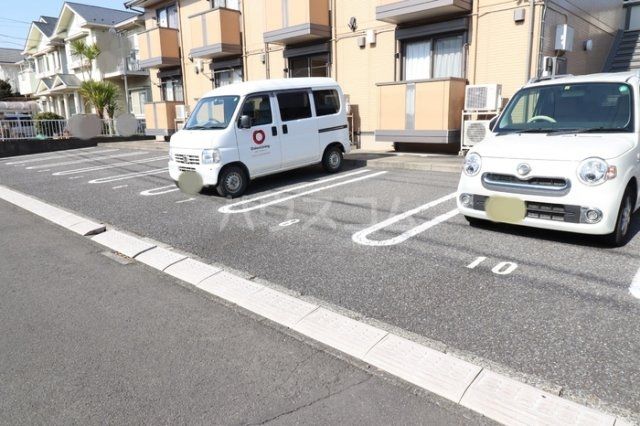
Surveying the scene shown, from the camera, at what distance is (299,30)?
42.2ft

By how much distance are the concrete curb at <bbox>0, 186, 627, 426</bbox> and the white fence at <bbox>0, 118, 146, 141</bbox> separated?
56.7ft

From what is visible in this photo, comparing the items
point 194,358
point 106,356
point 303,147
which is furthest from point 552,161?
point 303,147

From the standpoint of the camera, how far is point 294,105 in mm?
8594

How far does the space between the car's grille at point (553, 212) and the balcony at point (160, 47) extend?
1762 centimetres

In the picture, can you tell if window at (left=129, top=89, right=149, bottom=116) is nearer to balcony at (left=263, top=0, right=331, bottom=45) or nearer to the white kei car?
balcony at (left=263, top=0, right=331, bottom=45)

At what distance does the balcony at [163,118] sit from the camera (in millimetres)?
18562

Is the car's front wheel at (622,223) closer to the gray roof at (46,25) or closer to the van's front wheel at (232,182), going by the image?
the van's front wheel at (232,182)

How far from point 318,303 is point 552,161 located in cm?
267

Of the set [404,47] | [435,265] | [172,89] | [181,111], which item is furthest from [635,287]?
[172,89]

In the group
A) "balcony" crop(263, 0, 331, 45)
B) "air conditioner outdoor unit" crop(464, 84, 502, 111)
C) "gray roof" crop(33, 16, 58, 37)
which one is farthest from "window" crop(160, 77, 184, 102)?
"gray roof" crop(33, 16, 58, 37)

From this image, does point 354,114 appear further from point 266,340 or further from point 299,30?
point 266,340

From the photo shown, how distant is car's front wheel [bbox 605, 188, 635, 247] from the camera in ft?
14.5

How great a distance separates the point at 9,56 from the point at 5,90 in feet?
28.7

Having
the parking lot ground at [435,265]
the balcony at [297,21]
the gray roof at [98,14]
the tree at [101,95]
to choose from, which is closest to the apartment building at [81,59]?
the gray roof at [98,14]
